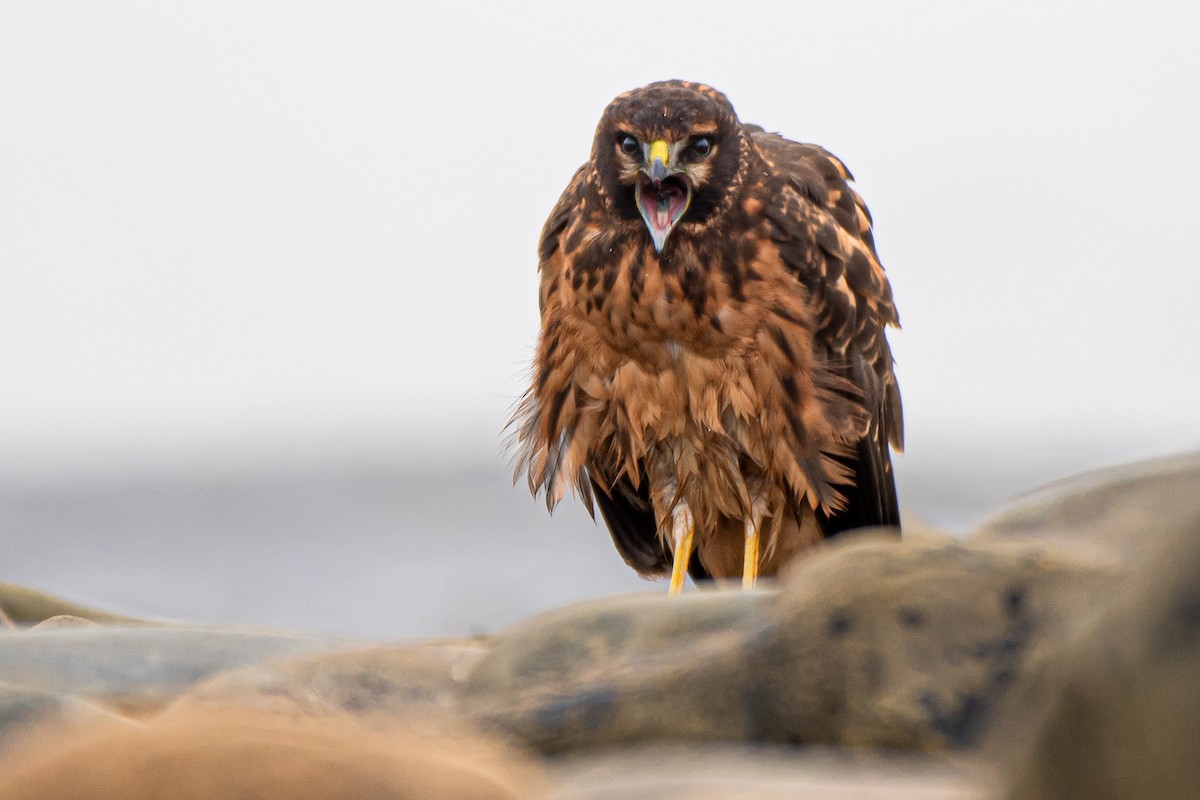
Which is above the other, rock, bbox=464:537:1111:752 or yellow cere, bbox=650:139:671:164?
yellow cere, bbox=650:139:671:164

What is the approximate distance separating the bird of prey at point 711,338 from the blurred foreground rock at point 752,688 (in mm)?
1715

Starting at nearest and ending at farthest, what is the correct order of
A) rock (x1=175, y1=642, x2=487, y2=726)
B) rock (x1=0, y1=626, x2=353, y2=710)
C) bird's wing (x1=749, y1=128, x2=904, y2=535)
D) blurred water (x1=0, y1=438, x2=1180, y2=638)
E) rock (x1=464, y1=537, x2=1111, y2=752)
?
rock (x1=464, y1=537, x2=1111, y2=752) → rock (x1=175, y1=642, x2=487, y2=726) → rock (x1=0, y1=626, x2=353, y2=710) → bird's wing (x1=749, y1=128, x2=904, y2=535) → blurred water (x1=0, y1=438, x2=1180, y2=638)

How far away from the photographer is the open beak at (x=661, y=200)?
5.69 metres

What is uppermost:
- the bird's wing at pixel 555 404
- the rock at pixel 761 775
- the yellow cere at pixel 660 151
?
the yellow cere at pixel 660 151

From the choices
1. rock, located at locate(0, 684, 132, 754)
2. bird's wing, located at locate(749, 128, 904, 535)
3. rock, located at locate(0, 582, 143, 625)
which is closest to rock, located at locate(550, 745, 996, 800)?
rock, located at locate(0, 684, 132, 754)

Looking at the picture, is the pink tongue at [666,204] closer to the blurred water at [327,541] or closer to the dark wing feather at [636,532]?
the dark wing feather at [636,532]

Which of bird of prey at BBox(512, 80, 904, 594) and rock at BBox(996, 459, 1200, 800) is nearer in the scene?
rock at BBox(996, 459, 1200, 800)

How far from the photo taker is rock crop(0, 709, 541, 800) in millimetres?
2121

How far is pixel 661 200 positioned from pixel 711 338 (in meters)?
0.54

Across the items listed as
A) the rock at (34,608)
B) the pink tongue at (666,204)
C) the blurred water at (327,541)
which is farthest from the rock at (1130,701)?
the blurred water at (327,541)

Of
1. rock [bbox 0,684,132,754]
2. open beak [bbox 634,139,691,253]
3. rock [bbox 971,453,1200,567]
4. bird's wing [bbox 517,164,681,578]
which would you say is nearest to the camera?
rock [bbox 0,684,132,754]

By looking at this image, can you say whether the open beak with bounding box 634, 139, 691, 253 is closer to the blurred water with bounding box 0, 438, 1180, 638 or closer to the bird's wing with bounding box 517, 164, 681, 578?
the bird's wing with bounding box 517, 164, 681, 578

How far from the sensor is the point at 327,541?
27.1 metres

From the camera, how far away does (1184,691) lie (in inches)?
82.6
